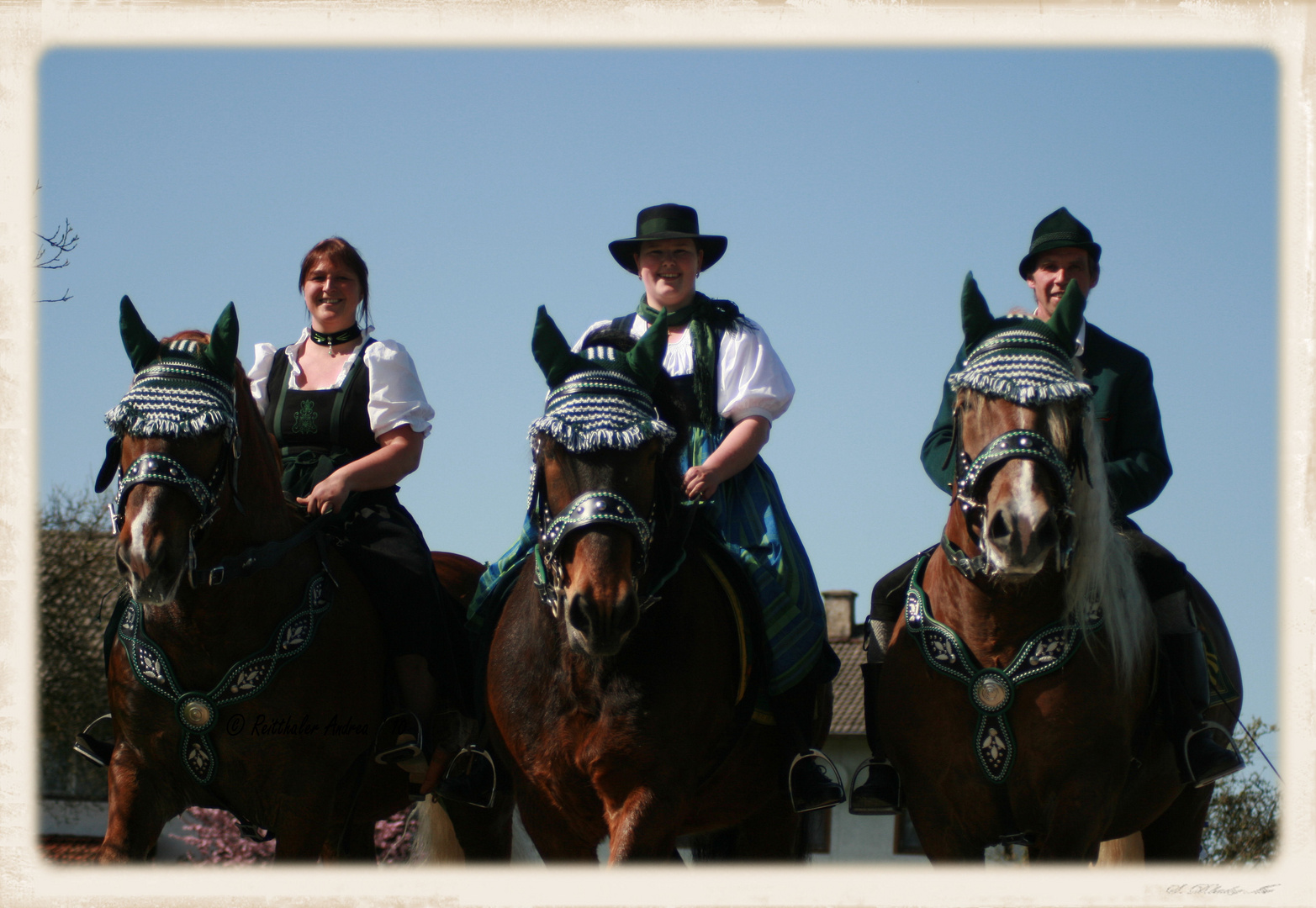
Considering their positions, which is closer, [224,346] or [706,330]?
[224,346]

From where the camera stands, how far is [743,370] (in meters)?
6.57

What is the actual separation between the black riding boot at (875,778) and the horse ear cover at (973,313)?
1.52m

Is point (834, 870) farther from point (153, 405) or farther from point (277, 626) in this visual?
point (153, 405)

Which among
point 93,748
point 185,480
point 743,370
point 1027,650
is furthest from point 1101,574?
point 93,748

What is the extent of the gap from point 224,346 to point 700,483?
205 cm

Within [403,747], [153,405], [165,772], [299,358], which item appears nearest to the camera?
[153,405]

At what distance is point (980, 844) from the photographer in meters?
5.66

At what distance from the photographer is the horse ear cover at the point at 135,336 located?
573 centimetres

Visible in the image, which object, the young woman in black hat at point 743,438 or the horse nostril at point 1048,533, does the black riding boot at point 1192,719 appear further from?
the young woman in black hat at point 743,438

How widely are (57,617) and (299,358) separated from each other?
76.5ft

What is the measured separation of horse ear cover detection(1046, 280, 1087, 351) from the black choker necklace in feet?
11.8

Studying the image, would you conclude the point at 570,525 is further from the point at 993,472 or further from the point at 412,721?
the point at 412,721

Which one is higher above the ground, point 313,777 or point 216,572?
point 216,572

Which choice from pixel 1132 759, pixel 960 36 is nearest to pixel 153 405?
pixel 960 36
